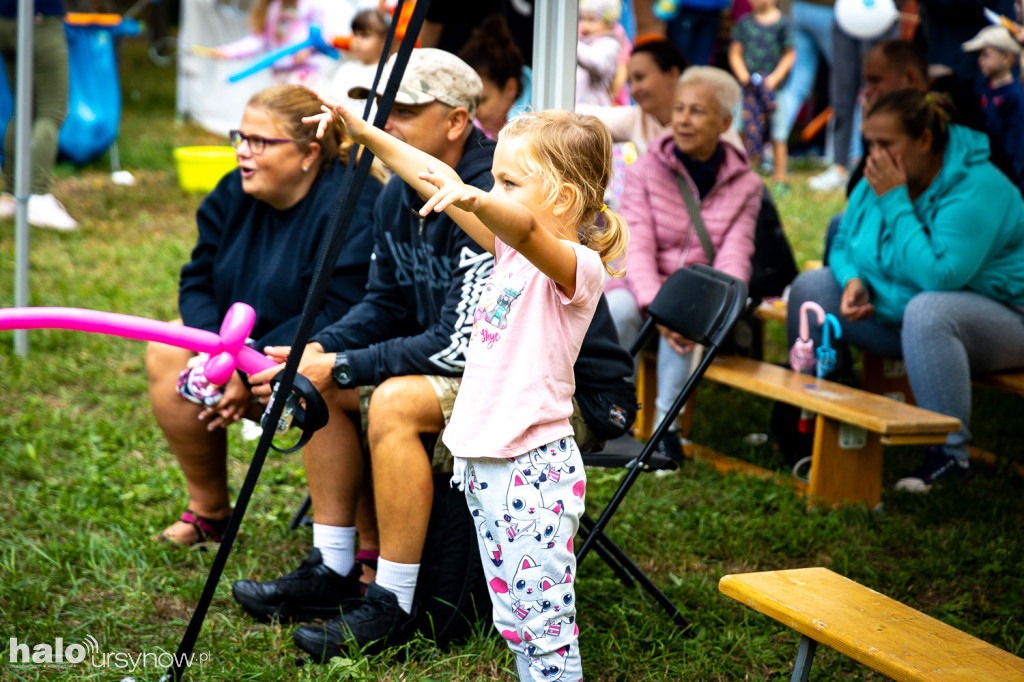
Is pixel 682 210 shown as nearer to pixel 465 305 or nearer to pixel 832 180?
pixel 465 305

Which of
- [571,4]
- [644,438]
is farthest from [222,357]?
[644,438]

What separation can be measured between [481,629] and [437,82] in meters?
1.42

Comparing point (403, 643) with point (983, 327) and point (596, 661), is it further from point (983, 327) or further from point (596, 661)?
point (983, 327)

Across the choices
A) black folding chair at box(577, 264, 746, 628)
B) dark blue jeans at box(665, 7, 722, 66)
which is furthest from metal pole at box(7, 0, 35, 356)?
dark blue jeans at box(665, 7, 722, 66)

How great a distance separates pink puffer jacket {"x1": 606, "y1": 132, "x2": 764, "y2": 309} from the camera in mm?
4102

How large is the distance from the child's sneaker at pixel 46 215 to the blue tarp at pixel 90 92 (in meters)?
1.91

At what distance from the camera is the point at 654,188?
4.20m

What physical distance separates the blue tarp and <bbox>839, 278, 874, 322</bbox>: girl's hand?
7099 mm

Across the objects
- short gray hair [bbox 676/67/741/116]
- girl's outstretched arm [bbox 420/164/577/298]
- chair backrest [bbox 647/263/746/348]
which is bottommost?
chair backrest [bbox 647/263/746/348]

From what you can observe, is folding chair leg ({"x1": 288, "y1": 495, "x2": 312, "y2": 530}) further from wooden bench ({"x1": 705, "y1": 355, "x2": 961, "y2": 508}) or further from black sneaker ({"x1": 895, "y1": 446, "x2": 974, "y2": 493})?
black sneaker ({"x1": 895, "y1": 446, "x2": 974, "y2": 493})

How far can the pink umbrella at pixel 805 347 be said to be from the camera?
154 inches

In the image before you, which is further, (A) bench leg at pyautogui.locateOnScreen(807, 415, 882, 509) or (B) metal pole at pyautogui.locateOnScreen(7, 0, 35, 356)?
(B) metal pole at pyautogui.locateOnScreen(7, 0, 35, 356)

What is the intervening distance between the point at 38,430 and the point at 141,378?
0.71m

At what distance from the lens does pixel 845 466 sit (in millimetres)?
3666
